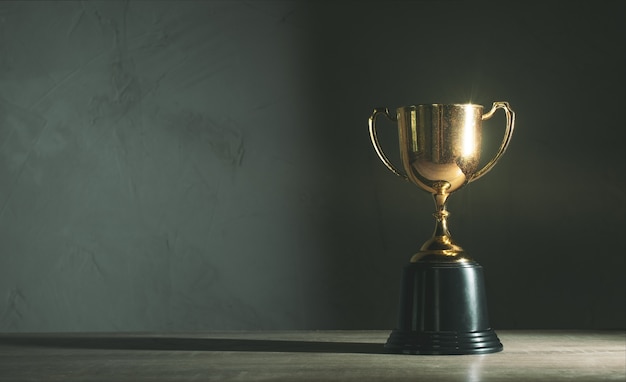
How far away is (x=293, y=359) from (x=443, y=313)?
0.20 metres

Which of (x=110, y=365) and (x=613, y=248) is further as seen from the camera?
(x=613, y=248)

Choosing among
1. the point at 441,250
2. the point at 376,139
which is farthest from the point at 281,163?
the point at 441,250

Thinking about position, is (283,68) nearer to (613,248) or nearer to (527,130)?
(527,130)

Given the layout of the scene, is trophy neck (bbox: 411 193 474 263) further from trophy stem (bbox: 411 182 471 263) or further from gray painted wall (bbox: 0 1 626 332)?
gray painted wall (bbox: 0 1 626 332)

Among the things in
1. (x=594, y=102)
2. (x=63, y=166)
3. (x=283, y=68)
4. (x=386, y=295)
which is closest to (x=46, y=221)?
(x=63, y=166)

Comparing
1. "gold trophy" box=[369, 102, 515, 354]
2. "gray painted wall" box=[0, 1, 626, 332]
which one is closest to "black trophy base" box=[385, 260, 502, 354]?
"gold trophy" box=[369, 102, 515, 354]

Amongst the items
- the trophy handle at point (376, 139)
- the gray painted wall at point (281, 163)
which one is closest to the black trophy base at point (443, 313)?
the trophy handle at point (376, 139)

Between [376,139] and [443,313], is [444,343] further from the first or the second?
[376,139]

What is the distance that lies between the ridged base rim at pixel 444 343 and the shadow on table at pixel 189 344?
0.03 m

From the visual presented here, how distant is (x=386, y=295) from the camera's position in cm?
169

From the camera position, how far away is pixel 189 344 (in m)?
1.28

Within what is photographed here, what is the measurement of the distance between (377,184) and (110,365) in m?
0.76

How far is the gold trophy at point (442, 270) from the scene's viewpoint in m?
1.15

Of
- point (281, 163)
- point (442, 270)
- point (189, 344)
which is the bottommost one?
point (189, 344)
